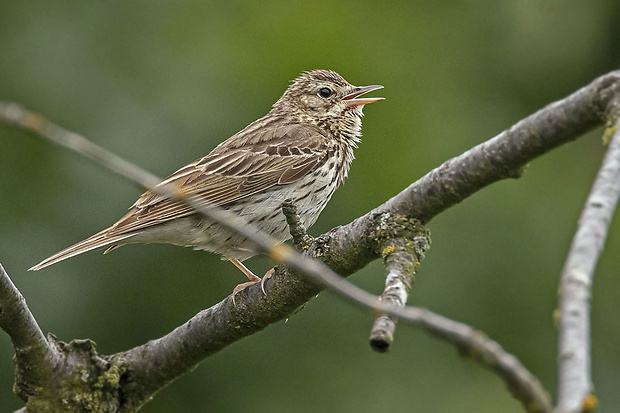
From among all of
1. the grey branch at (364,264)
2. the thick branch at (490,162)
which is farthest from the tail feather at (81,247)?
the thick branch at (490,162)

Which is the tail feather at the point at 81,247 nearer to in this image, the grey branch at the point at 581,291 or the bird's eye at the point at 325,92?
the bird's eye at the point at 325,92

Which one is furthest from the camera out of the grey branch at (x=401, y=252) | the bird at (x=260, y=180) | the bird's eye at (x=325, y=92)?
the bird's eye at (x=325, y=92)

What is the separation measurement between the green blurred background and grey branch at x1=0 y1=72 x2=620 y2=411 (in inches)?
45.1

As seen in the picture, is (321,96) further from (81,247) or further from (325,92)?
(81,247)

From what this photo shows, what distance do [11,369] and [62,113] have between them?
75.5 inches

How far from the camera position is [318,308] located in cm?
668

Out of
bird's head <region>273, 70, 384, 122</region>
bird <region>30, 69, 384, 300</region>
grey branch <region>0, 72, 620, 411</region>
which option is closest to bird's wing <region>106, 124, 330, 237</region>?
bird <region>30, 69, 384, 300</region>

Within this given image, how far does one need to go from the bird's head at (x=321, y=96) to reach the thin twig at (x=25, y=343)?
3.38 meters

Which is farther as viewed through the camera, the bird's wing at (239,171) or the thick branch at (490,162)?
the bird's wing at (239,171)

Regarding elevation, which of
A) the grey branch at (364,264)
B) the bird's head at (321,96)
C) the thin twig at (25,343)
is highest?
the bird's head at (321,96)

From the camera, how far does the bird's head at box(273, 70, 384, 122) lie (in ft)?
25.0

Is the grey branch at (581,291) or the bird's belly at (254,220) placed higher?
the bird's belly at (254,220)

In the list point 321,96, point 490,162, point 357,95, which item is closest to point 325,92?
point 321,96

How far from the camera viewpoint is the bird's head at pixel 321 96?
7.63m
